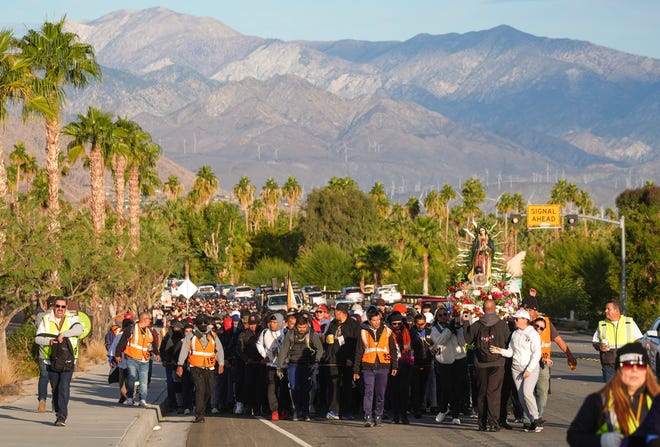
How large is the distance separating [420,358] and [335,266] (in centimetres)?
9039

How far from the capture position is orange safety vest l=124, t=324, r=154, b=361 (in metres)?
21.4

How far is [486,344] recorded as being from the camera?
58.7ft

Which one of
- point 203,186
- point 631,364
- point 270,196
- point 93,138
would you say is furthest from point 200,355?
point 270,196

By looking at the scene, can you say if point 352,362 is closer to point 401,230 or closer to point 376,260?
point 376,260

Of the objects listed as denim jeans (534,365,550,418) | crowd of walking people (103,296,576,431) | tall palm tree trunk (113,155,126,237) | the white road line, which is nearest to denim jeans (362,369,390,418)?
crowd of walking people (103,296,576,431)

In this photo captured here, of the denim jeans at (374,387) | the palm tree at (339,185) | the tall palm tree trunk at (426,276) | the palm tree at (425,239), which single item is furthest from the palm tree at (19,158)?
the denim jeans at (374,387)

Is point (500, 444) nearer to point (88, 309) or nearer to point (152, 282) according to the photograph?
point (88, 309)

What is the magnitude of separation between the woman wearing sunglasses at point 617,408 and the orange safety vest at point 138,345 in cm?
1474

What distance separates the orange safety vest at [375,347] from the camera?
1895 centimetres

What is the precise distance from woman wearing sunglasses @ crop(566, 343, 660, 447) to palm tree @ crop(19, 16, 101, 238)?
2786cm

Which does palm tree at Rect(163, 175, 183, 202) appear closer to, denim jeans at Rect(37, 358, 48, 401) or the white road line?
the white road line

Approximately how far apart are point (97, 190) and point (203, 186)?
92.9 m

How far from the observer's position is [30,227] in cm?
2877

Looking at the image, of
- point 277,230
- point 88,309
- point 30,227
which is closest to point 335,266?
point 277,230
